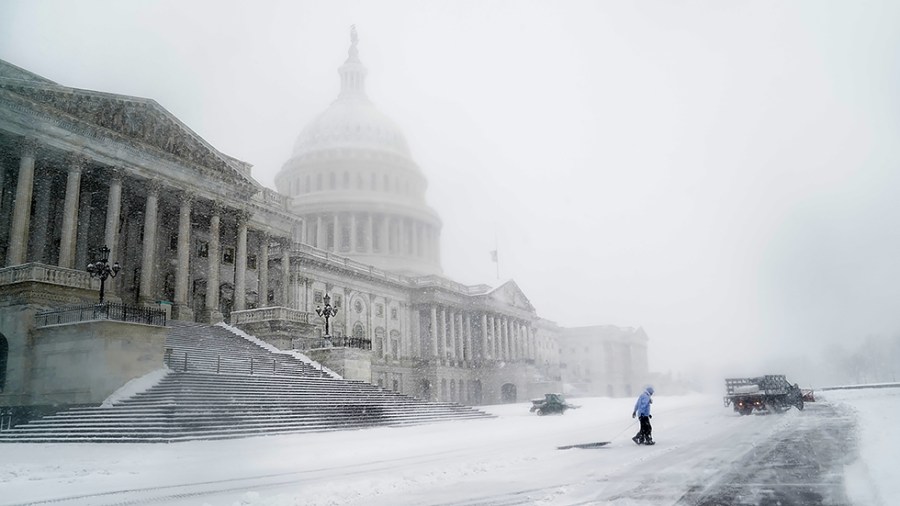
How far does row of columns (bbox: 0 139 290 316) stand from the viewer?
3144cm

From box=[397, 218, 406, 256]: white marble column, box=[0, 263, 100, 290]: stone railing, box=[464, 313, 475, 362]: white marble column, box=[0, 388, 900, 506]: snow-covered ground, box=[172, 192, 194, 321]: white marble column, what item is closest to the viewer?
box=[0, 388, 900, 506]: snow-covered ground

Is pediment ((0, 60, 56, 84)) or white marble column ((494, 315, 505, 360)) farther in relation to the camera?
white marble column ((494, 315, 505, 360))

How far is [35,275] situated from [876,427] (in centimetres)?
3015

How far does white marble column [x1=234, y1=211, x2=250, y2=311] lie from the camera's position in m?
43.3

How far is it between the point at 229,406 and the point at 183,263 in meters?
18.9

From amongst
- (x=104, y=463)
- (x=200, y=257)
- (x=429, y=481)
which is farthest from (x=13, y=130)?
(x=429, y=481)

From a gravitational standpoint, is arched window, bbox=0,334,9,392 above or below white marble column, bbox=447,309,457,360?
below

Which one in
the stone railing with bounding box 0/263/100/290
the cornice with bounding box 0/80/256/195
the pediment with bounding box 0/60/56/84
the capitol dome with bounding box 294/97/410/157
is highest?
the capitol dome with bounding box 294/97/410/157

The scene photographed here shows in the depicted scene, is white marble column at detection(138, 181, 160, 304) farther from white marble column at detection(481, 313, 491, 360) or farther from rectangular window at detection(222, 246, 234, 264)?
white marble column at detection(481, 313, 491, 360)

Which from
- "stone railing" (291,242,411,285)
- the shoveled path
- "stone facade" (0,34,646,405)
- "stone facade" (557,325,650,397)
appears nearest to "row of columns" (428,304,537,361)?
"stone facade" (0,34,646,405)

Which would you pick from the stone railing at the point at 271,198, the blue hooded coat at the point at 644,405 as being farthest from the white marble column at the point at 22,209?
the blue hooded coat at the point at 644,405

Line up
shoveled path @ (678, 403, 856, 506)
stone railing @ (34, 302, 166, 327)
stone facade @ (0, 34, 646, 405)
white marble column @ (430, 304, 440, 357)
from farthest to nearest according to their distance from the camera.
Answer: white marble column @ (430, 304, 440, 357) → stone facade @ (0, 34, 646, 405) → stone railing @ (34, 302, 166, 327) → shoveled path @ (678, 403, 856, 506)

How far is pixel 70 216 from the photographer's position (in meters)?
33.5

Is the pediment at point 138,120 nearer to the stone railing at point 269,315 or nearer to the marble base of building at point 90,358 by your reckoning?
the stone railing at point 269,315
